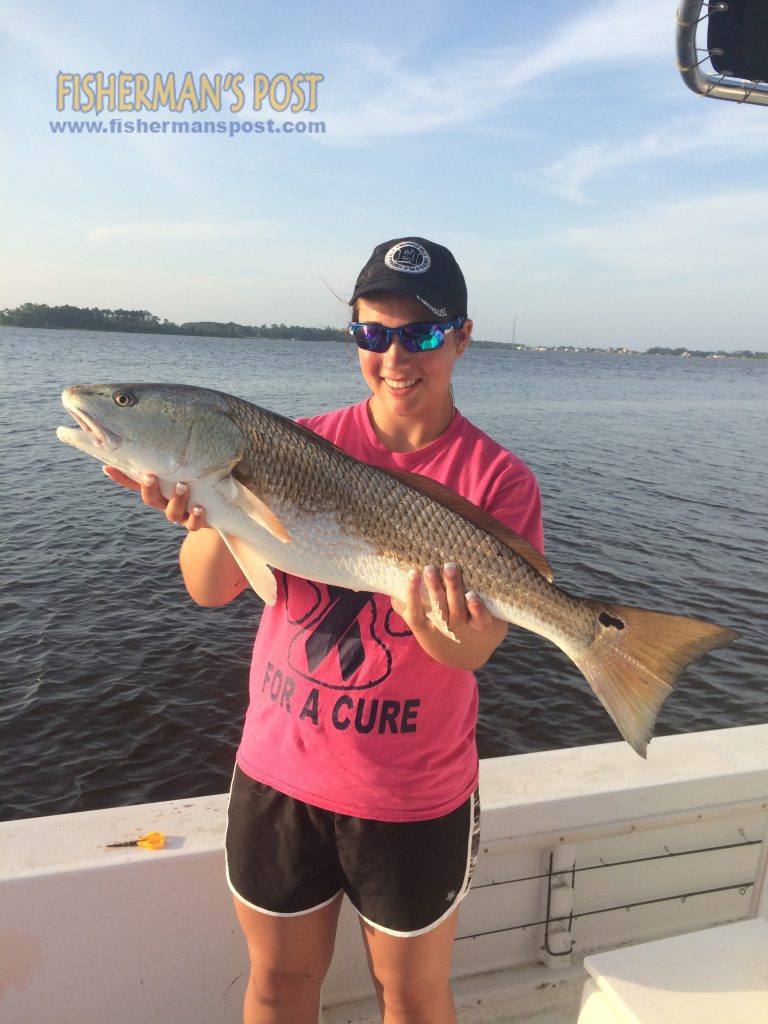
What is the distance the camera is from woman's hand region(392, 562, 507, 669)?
249 cm

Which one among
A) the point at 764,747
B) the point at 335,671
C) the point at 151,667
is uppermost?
the point at 335,671

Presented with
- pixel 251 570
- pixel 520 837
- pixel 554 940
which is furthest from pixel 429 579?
pixel 554 940

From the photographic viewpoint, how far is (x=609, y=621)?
2.74 metres

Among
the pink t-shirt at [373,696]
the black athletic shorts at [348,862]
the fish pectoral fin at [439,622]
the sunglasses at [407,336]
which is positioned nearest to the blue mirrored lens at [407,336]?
the sunglasses at [407,336]

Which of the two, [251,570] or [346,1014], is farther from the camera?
[346,1014]

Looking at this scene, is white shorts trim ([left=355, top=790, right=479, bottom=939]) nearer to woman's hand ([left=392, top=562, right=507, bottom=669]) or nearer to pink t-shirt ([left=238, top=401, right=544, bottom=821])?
pink t-shirt ([left=238, top=401, right=544, bottom=821])

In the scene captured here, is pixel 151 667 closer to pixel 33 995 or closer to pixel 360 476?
pixel 33 995

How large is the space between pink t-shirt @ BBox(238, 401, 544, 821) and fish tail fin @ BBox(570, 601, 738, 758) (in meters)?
0.44

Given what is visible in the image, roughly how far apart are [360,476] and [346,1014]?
2.72m

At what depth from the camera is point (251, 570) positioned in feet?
9.00

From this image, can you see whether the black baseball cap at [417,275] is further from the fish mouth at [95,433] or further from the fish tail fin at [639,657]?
the fish tail fin at [639,657]

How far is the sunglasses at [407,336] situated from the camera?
2.65 metres

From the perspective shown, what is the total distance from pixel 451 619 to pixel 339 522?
0.60m

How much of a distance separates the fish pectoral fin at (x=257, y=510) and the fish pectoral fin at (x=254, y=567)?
0.10 m
